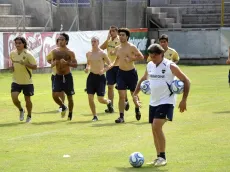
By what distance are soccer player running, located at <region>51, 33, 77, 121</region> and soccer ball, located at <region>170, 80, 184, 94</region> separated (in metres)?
6.62

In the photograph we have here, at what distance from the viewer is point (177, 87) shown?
445 inches

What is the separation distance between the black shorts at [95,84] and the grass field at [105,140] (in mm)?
671

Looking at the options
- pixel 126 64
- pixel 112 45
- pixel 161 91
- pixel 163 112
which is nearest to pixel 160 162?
pixel 163 112

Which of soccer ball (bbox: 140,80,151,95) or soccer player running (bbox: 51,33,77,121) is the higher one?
soccer ball (bbox: 140,80,151,95)

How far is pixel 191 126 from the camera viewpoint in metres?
16.3

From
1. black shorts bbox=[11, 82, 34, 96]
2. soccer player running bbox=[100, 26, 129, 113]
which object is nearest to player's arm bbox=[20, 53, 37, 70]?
black shorts bbox=[11, 82, 34, 96]

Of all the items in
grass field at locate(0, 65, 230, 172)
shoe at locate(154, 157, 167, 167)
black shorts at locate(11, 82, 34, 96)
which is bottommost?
grass field at locate(0, 65, 230, 172)

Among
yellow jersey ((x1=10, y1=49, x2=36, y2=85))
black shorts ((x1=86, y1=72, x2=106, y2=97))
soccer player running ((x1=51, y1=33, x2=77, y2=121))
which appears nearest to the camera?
yellow jersey ((x1=10, y1=49, x2=36, y2=85))

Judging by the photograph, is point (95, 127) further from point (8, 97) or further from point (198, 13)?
point (198, 13)

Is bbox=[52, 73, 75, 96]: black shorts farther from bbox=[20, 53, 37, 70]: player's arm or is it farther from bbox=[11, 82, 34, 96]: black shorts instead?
bbox=[20, 53, 37, 70]: player's arm

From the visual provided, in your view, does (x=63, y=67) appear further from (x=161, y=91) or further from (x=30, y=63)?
Result: (x=161, y=91)

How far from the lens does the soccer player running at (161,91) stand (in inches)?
447

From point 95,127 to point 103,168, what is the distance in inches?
207

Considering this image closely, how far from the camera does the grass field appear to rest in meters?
11.5
